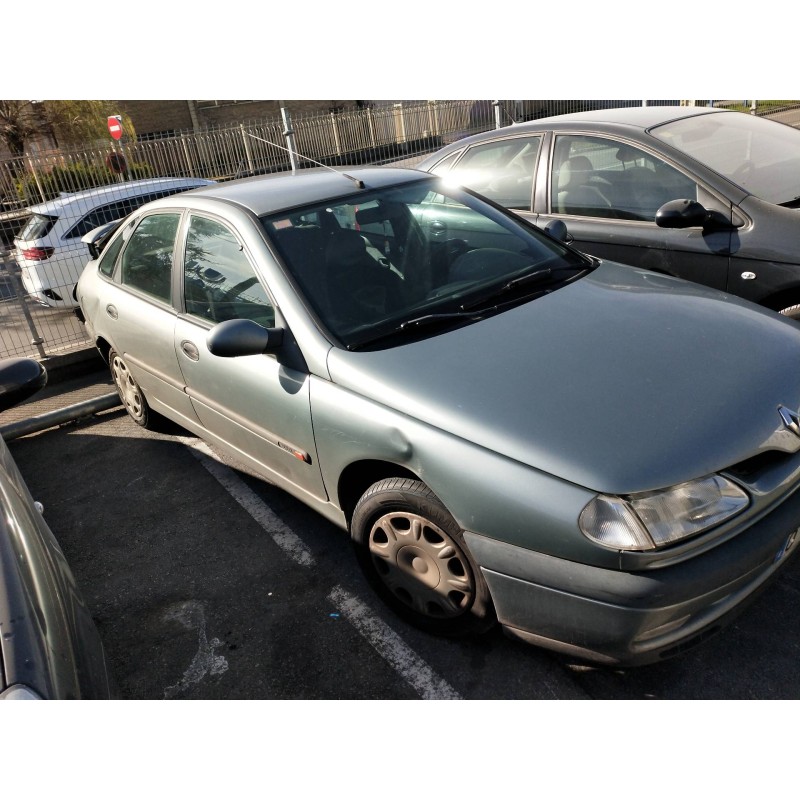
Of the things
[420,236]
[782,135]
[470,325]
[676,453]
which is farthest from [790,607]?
[782,135]

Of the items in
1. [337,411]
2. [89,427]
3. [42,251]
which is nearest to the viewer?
[337,411]

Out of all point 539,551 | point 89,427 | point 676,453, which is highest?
point 676,453

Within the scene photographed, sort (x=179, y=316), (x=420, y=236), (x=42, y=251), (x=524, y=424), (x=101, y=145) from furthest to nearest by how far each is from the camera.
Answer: (x=101, y=145) → (x=42, y=251) → (x=179, y=316) → (x=420, y=236) → (x=524, y=424)

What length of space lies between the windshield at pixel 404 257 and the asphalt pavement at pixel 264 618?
123cm

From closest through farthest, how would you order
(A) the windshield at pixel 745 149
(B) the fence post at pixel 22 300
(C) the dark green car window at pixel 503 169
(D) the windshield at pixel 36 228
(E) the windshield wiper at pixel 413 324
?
1. (E) the windshield wiper at pixel 413 324
2. (A) the windshield at pixel 745 149
3. (C) the dark green car window at pixel 503 169
4. (B) the fence post at pixel 22 300
5. (D) the windshield at pixel 36 228

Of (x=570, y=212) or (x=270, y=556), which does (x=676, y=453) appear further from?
(x=570, y=212)

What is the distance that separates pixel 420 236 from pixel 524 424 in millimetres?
1475

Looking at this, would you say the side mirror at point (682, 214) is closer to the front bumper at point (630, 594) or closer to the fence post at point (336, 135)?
the front bumper at point (630, 594)

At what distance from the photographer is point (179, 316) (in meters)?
3.66

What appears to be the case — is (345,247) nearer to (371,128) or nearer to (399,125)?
(371,128)

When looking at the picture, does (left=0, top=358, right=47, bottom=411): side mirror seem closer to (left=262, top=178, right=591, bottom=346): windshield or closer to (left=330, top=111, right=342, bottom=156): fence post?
(left=262, top=178, right=591, bottom=346): windshield

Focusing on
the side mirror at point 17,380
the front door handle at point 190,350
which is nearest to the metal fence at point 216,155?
the front door handle at point 190,350

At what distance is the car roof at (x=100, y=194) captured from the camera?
8.45 meters

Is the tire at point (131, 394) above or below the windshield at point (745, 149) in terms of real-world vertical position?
below
